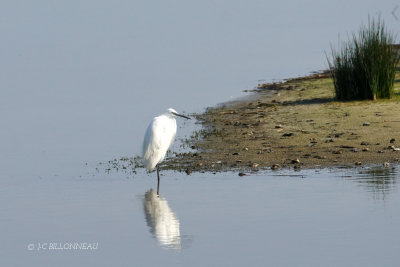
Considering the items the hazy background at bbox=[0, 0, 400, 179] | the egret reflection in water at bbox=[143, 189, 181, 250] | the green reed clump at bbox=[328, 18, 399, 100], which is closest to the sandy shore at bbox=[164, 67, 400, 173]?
the green reed clump at bbox=[328, 18, 399, 100]

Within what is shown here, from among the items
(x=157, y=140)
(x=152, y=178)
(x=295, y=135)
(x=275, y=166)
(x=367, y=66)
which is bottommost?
(x=152, y=178)

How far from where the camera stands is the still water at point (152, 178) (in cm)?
899

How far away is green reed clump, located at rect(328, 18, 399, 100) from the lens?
17.0m

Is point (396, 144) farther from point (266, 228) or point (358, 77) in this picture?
point (266, 228)

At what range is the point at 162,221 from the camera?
10172 millimetres

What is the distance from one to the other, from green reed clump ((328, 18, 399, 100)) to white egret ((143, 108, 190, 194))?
5.02m

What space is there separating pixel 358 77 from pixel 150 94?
7.12 metres

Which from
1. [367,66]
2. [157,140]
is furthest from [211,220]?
[367,66]

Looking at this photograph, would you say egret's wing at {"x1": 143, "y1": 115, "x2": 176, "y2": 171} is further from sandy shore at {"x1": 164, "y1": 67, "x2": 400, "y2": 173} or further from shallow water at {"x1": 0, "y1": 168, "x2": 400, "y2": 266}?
sandy shore at {"x1": 164, "y1": 67, "x2": 400, "y2": 173}

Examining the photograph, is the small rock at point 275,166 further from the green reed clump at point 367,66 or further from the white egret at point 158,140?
the green reed clump at point 367,66

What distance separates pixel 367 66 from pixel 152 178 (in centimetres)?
580

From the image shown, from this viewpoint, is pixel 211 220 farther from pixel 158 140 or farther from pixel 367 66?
pixel 367 66

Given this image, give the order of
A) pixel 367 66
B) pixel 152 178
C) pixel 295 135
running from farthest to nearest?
pixel 367 66 < pixel 295 135 < pixel 152 178

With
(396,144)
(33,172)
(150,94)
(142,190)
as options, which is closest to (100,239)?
(142,190)
